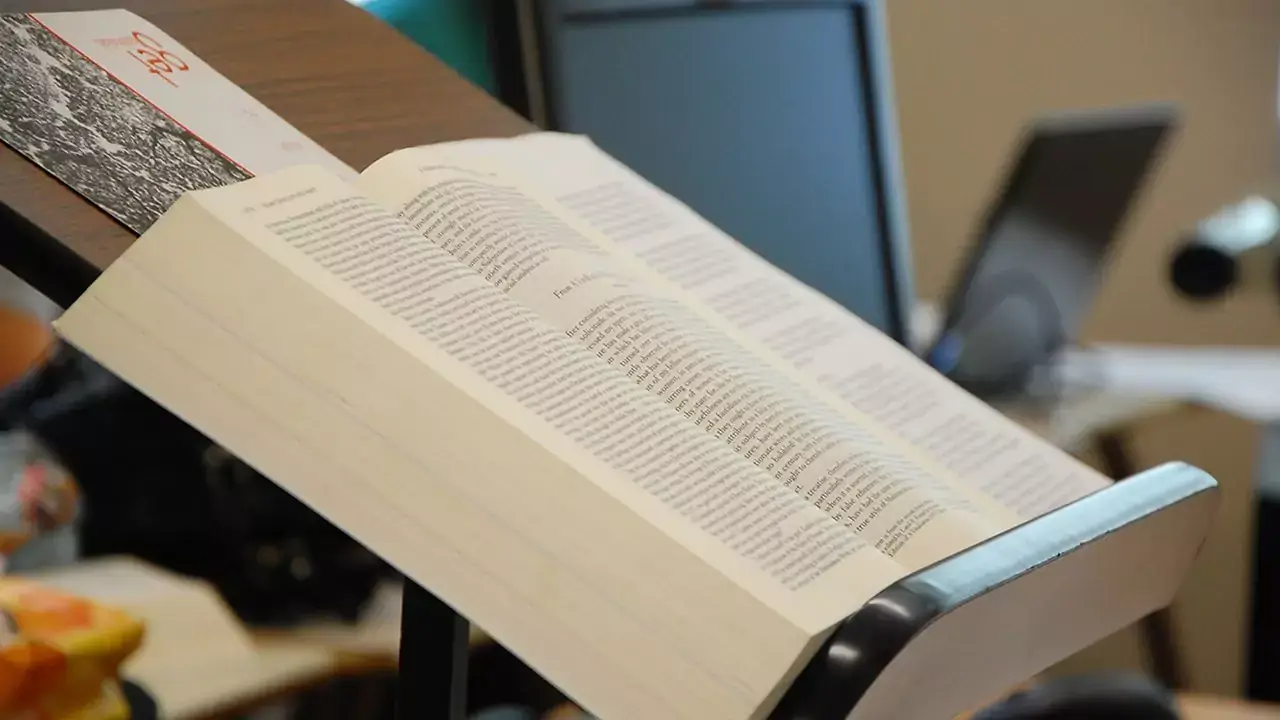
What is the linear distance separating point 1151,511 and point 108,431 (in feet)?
3.28

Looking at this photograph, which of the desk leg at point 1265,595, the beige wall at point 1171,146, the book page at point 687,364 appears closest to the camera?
the book page at point 687,364

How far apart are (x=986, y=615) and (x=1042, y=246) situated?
135cm

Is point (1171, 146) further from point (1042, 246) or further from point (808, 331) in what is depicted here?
point (808, 331)

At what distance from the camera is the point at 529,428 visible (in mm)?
441

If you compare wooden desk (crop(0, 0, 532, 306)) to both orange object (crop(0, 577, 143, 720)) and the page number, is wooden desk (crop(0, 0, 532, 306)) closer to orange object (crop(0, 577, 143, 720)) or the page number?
the page number

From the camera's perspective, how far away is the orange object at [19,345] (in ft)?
4.24

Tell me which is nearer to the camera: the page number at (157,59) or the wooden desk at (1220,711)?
the page number at (157,59)

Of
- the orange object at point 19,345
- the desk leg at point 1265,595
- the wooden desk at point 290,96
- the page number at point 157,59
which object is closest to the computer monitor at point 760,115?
the wooden desk at point 290,96

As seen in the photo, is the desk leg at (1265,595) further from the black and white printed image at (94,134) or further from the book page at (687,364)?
the black and white printed image at (94,134)

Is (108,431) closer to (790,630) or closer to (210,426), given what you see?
(210,426)

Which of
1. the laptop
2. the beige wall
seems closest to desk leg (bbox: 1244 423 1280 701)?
the laptop

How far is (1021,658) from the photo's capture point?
1.60 feet

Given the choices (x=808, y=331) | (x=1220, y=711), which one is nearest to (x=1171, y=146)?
(x=1220, y=711)

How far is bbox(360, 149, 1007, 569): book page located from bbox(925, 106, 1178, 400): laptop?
1.20 metres
